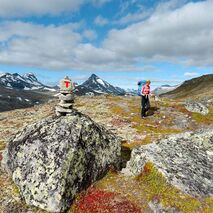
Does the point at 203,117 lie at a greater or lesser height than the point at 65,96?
lesser

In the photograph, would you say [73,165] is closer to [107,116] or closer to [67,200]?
[67,200]

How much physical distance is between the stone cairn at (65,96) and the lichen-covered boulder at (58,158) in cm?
74

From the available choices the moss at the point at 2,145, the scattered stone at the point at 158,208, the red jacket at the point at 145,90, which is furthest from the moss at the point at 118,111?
the scattered stone at the point at 158,208

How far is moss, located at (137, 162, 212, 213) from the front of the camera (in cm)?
1525

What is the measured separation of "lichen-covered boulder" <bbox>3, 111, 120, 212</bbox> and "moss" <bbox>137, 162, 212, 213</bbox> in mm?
3277

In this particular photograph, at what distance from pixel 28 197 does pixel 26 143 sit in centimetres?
390

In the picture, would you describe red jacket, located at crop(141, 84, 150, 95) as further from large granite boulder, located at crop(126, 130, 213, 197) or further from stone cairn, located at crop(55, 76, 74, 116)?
stone cairn, located at crop(55, 76, 74, 116)

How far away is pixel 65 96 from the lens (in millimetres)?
20984

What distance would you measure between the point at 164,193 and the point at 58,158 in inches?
275

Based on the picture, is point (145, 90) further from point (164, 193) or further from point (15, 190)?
point (15, 190)

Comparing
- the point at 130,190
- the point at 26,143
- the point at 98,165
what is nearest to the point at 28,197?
the point at 26,143

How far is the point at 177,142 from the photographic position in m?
21.9

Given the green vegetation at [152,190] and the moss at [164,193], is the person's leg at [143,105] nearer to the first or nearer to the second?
the green vegetation at [152,190]

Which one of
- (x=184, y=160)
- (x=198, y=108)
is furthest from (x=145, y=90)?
(x=184, y=160)
